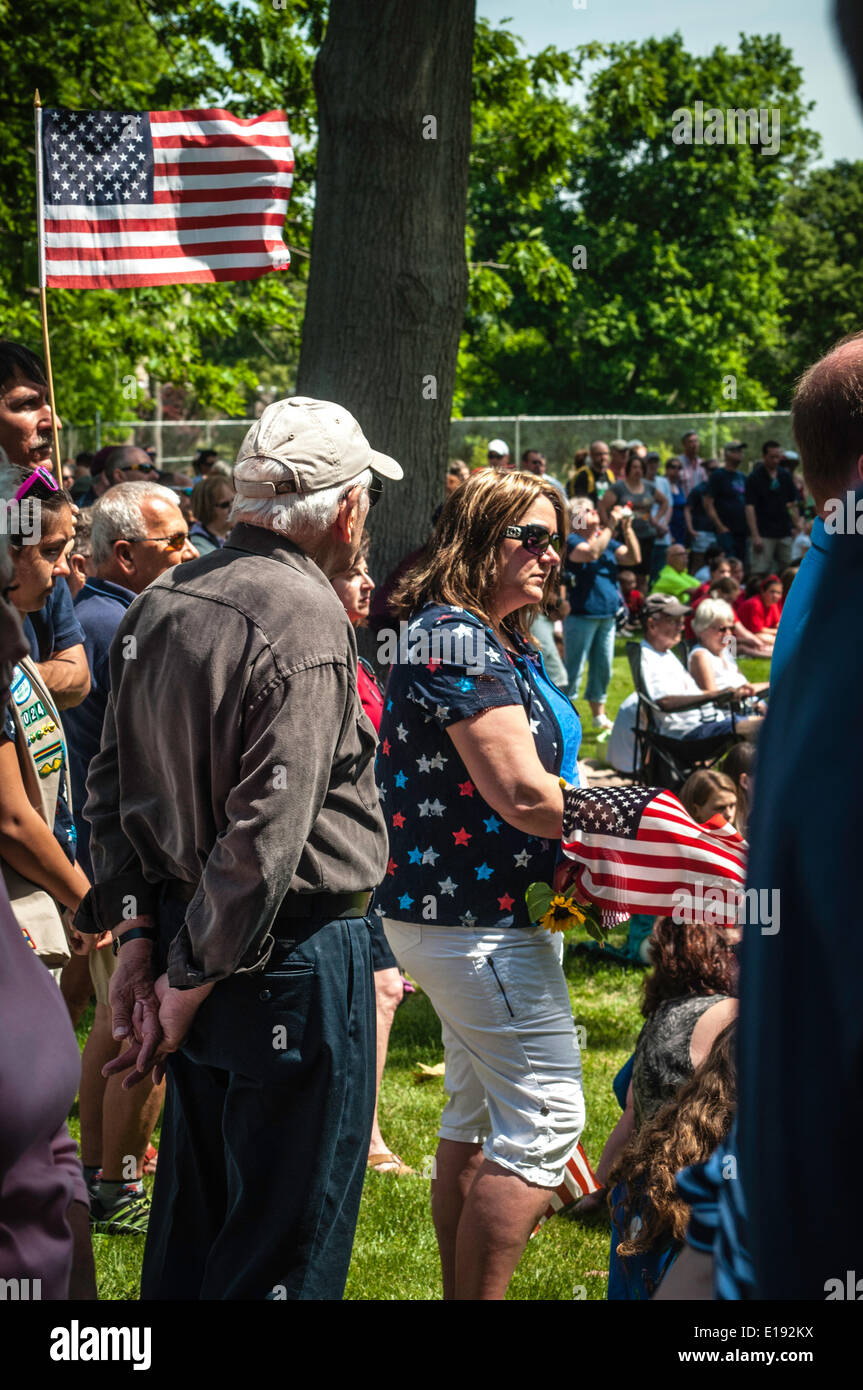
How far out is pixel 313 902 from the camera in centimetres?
259

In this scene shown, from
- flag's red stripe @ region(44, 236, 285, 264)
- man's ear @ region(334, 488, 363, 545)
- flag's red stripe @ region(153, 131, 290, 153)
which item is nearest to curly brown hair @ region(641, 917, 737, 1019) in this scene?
man's ear @ region(334, 488, 363, 545)

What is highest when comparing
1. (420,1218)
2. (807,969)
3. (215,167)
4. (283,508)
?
(215,167)

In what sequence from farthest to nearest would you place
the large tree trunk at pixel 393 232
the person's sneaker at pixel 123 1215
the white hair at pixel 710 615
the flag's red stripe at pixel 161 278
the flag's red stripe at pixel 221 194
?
the white hair at pixel 710 615 < the flag's red stripe at pixel 221 194 < the flag's red stripe at pixel 161 278 < the large tree trunk at pixel 393 232 < the person's sneaker at pixel 123 1215

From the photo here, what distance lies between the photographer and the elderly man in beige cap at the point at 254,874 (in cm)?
244

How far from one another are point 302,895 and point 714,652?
7.40 meters

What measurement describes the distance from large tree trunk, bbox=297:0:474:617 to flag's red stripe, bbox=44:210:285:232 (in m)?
1.09

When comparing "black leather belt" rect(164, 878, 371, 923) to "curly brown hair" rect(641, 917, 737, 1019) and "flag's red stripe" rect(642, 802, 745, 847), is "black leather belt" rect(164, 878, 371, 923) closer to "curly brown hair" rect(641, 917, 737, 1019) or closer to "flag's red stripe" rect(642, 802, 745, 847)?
"flag's red stripe" rect(642, 802, 745, 847)

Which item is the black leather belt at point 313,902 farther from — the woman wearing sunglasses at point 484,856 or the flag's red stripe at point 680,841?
the flag's red stripe at point 680,841

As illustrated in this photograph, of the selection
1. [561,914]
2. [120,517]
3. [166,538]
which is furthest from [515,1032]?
[120,517]

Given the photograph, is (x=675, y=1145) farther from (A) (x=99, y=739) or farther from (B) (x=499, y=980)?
(A) (x=99, y=739)

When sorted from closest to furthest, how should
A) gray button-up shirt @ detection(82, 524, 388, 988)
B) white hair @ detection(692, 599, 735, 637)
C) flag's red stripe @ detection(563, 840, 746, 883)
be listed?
gray button-up shirt @ detection(82, 524, 388, 988)
flag's red stripe @ detection(563, 840, 746, 883)
white hair @ detection(692, 599, 735, 637)

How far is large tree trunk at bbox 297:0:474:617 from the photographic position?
5.84 metres

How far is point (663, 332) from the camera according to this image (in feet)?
145

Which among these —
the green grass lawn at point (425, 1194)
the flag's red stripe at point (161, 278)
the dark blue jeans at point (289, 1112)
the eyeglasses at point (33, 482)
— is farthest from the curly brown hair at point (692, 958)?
the flag's red stripe at point (161, 278)
